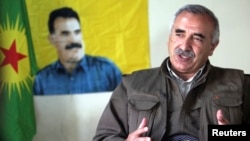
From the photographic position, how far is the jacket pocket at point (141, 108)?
1.30m

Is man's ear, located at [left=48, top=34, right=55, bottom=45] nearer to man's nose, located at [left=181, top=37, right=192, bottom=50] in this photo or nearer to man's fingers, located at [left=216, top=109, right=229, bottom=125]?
man's nose, located at [left=181, top=37, right=192, bottom=50]

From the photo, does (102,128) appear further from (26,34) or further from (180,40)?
(26,34)

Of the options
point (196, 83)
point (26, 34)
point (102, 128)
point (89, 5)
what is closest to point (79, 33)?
point (89, 5)

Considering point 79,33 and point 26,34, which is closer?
point 26,34

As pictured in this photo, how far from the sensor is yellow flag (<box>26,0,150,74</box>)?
1.74m

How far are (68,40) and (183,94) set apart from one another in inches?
29.2

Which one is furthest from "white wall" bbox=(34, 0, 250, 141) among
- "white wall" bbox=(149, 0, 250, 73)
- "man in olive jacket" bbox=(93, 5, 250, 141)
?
"man in olive jacket" bbox=(93, 5, 250, 141)

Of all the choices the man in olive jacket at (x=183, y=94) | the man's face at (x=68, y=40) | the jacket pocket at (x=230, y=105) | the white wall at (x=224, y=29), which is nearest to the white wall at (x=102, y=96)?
the white wall at (x=224, y=29)

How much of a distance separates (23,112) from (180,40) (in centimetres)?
82

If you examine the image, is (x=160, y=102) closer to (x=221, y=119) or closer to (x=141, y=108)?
(x=141, y=108)

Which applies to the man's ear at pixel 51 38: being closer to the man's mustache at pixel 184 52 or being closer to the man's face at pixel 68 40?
the man's face at pixel 68 40

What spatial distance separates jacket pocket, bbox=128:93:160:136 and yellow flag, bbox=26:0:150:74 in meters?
0.51

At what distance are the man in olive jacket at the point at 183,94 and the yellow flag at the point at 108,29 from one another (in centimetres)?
42

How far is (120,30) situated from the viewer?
180 centimetres
